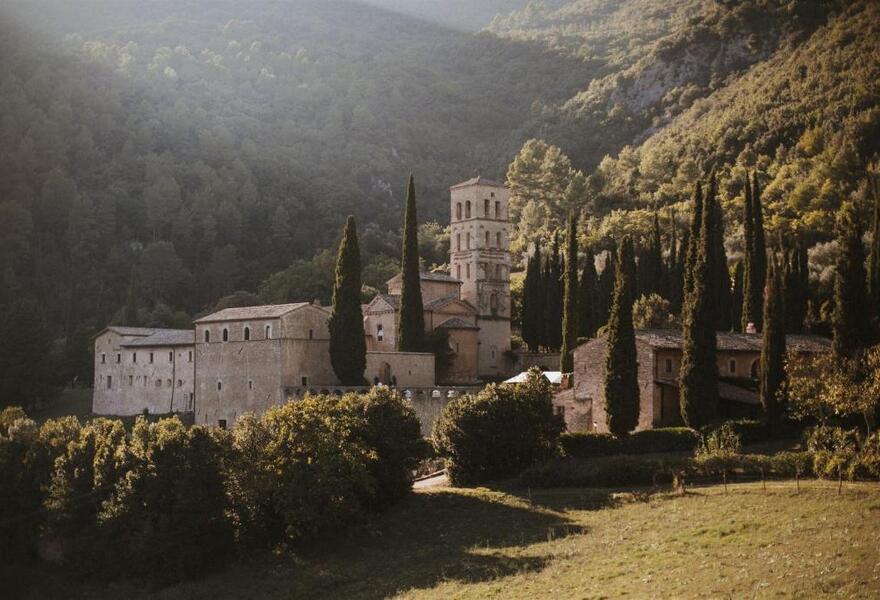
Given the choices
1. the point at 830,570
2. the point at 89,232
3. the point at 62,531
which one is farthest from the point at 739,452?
the point at 89,232

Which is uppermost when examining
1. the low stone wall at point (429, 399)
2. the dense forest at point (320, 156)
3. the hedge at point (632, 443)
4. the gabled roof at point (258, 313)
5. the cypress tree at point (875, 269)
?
the dense forest at point (320, 156)

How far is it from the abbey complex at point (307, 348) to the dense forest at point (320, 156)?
10662 mm

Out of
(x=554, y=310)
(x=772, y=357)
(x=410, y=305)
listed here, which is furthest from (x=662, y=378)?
(x=554, y=310)

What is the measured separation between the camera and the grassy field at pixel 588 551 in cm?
2350

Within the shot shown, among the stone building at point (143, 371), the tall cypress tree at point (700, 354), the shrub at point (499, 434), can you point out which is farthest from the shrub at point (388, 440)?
the stone building at point (143, 371)

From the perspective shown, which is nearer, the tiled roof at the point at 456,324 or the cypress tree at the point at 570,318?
the cypress tree at the point at 570,318

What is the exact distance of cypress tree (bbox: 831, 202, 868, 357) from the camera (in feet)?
126

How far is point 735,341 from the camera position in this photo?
47.1 meters

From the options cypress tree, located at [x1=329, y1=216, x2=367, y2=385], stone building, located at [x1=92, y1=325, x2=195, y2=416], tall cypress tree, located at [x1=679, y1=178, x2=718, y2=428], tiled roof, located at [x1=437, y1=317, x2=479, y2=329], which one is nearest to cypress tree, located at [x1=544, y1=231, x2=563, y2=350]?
tiled roof, located at [x1=437, y1=317, x2=479, y2=329]

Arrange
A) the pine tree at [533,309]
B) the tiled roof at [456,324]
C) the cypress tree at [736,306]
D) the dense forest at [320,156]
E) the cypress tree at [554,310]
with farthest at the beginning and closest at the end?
the dense forest at [320,156], the pine tree at [533,309], the cypress tree at [554,310], the tiled roof at [456,324], the cypress tree at [736,306]

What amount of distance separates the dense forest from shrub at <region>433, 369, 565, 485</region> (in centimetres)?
3298

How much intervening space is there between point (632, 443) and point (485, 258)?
31.0 metres

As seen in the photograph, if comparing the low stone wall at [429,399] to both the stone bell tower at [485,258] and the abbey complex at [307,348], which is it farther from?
the stone bell tower at [485,258]

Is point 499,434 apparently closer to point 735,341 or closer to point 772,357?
point 772,357
